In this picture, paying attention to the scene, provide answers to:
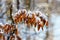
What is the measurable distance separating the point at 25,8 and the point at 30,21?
12cm

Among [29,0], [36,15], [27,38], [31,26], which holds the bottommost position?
[27,38]

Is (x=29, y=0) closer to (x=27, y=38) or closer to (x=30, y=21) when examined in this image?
(x=30, y=21)

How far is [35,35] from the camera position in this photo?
3.89 feet

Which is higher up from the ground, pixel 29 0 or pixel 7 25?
pixel 29 0

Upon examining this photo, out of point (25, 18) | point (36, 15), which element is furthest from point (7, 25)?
point (36, 15)

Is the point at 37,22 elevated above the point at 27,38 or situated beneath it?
elevated above

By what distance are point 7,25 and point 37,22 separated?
27cm

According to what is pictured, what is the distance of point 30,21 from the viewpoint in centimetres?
117

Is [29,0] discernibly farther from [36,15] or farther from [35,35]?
[35,35]

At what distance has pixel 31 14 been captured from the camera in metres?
1.17

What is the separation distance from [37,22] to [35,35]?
12 centimetres

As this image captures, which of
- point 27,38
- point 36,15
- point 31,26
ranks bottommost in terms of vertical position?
point 27,38

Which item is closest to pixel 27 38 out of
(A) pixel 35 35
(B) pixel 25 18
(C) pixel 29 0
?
(A) pixel 35 35

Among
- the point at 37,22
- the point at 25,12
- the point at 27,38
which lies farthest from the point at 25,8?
the point at 27,38
